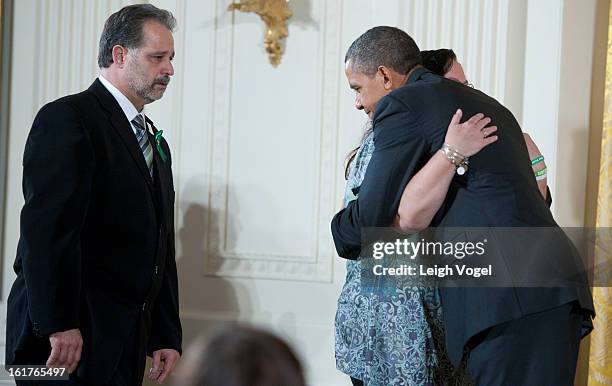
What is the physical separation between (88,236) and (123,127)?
1.14ft

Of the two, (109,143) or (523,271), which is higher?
(109,143)

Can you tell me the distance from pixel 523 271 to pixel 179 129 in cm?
247

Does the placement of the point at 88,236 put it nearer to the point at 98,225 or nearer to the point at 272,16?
the point at 98,225

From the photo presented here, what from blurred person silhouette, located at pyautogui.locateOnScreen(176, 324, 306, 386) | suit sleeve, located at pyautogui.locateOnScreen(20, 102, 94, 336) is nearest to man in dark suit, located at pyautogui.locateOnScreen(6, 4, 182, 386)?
suit sleeve, located at pyautogui.locateOnScreen(20, 102, 94, 336)

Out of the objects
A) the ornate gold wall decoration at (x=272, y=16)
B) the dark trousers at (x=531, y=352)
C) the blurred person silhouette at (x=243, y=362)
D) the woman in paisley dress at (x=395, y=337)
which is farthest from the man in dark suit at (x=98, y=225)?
the blurred person silhouette at (x=243, y=362)

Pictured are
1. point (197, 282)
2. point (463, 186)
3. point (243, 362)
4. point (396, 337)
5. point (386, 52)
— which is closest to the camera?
point (243, 362)

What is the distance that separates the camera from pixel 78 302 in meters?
2.51

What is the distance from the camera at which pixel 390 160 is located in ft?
7.01

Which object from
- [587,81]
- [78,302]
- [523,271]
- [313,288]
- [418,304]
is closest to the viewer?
[523,271]

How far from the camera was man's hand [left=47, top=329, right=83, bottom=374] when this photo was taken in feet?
8.05

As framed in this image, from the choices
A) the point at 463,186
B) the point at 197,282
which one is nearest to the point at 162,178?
the point at 463,186

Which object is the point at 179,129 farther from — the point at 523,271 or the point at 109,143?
the point at 523,271

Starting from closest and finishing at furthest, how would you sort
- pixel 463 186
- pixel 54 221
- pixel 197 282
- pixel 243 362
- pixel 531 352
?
pixel 243 362 → pixel 531 352 → pixel 463 186 → pixel 54 221 → pixel 197 282

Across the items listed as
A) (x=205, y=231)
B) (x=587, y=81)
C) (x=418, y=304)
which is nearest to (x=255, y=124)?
(x=205, y=231)
